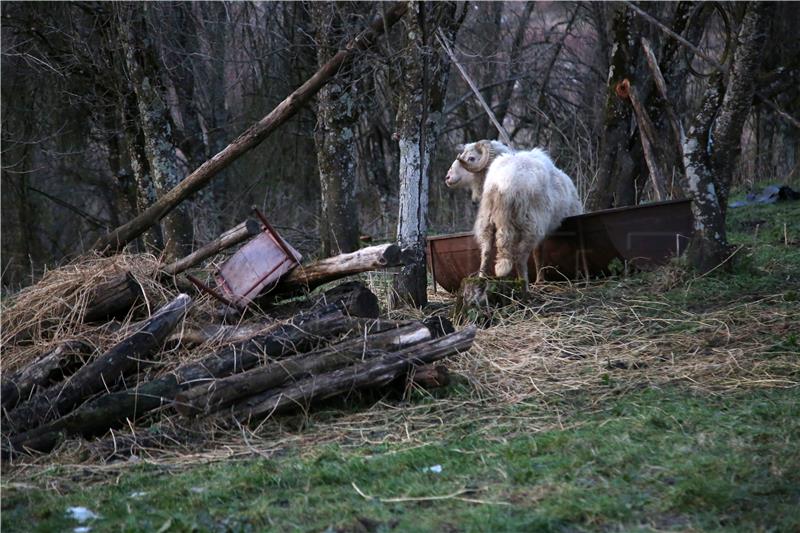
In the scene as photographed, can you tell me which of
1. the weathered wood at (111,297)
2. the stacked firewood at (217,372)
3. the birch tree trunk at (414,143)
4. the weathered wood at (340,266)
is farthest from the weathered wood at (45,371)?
the birch tree trunk at (414,143)

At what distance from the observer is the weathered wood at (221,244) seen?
6945 mm

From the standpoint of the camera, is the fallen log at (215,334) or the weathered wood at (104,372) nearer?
the weathered wood at (104,372)

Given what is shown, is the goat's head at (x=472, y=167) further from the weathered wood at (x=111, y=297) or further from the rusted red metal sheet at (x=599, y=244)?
the weathered wood at (x=111, y=297)

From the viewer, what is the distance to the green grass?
12.3 feet

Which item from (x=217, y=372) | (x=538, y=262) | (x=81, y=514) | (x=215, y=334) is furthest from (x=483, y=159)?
(x=81, y=514)

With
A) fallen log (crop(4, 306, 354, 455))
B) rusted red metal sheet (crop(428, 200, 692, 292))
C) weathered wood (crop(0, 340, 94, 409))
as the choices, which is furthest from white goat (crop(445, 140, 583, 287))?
weathered wood (crop(0, 340, 94, 409))

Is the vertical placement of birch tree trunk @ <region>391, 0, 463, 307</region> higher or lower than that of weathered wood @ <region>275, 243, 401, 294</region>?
higher

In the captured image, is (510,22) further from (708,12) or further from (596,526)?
(596,526)

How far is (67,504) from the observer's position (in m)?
4.22

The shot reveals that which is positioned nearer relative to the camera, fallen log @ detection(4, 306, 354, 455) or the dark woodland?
fallen log @ detection(4, 306, 354, 455)

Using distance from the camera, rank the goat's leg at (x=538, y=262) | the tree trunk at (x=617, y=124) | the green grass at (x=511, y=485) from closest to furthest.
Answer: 1. the green grass at (x=511, y=485)
2. the goat's leg at (x=538, y=262)
3. the tree trunk at (x=617, y=124)

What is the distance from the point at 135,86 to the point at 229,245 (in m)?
4.55

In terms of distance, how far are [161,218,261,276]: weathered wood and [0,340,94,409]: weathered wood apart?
4.25 ft

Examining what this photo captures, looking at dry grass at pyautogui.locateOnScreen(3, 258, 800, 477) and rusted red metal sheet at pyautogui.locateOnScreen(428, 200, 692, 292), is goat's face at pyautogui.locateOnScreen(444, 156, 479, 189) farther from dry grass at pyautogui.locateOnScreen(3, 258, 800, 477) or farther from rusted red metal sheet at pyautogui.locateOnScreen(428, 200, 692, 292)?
dry grass at pyautogui.locateOnScreen(3, 258, 800, 477)
